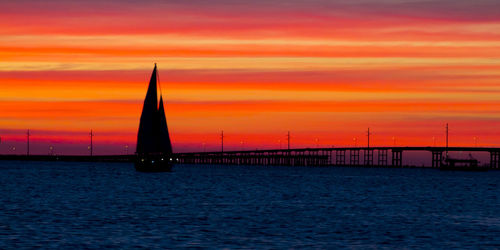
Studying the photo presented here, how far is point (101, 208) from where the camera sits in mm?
74500

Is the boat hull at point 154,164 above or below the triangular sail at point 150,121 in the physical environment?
below

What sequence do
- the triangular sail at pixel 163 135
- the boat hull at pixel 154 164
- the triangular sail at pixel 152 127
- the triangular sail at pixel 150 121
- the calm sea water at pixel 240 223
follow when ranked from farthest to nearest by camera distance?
the boat hull at pixel 154 164
the triangular sail at pixel 163 135
the triangular sail at pixel 152 127
the triangular sail at pixel 150 121
the calm sea water at pixel 240 223

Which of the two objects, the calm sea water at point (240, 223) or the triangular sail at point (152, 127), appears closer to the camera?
the calm sea water at point (240, 223)

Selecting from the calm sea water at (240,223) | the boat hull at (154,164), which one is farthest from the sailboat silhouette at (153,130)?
the calm sea water at (240,223)

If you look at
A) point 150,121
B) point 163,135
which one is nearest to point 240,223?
point 150,121

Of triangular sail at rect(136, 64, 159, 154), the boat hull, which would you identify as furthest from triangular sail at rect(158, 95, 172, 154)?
the boat hull

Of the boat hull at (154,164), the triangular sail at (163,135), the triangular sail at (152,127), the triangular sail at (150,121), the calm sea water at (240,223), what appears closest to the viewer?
the calm sea water at (240,223)

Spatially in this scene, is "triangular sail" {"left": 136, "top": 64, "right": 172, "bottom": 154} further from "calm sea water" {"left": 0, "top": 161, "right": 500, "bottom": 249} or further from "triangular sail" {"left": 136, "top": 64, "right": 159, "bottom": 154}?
"calm sea water" {"left": 0, "top": 161, "right": 500, "bottom": 249}

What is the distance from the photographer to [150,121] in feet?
488

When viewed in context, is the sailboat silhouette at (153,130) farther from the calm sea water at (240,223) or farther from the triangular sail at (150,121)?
the calm sea water at (240,223)

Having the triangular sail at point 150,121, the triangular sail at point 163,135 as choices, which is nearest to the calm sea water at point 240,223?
the triangular sail at point 150,121

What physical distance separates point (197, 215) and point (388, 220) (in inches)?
537

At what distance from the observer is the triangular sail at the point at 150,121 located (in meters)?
149

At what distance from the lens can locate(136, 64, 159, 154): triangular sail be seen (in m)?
149
